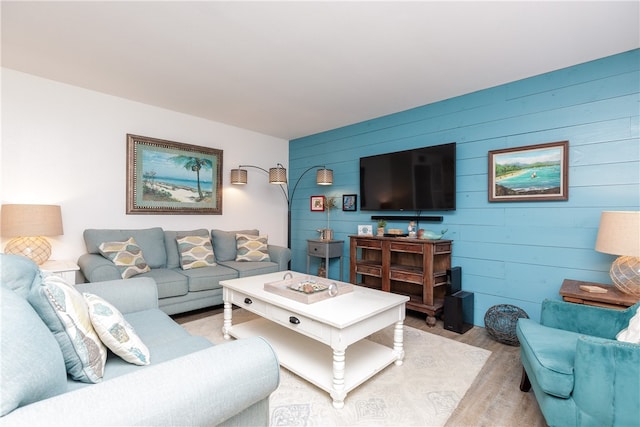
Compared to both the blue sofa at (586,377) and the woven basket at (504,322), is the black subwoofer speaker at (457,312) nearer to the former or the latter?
the woven basket at (504,322)

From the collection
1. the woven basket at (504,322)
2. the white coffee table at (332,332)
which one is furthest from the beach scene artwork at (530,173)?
the white coffee table at (332,332)

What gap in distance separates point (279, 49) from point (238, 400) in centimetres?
236

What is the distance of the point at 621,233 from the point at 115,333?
281cm

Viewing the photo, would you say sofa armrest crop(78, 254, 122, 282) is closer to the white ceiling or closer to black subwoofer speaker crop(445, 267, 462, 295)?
the white ceiling

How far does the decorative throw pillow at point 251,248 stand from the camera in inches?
154

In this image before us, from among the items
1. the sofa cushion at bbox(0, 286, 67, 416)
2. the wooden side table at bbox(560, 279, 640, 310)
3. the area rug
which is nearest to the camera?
the sofa cushion at bbox(0, 286, 67, 416)

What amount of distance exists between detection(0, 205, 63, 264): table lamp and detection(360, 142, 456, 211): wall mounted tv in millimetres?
3219

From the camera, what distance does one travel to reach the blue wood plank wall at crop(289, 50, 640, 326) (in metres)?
2.40

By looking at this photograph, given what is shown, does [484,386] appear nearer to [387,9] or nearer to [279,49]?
[387,9]

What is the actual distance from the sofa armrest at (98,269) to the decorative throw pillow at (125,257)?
0.07m

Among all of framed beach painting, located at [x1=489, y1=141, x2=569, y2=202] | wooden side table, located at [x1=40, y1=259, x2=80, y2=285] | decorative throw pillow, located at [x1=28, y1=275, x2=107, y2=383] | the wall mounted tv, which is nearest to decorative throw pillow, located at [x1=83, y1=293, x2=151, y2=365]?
decorative throw pillow, located at [x1=28, y1=275, x2=107, y2=383]

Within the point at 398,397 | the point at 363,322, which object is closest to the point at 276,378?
the point at 363,322

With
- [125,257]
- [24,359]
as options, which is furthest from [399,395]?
[125,257]

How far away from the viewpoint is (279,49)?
2404 millimetres
